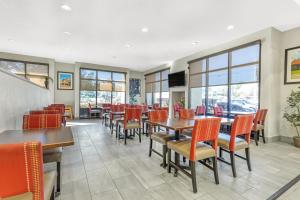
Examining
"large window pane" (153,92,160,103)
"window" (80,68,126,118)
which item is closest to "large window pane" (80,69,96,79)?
"window" (80,68,126,118)

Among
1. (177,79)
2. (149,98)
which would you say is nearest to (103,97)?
(149,98)

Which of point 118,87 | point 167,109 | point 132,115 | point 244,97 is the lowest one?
point 132,115

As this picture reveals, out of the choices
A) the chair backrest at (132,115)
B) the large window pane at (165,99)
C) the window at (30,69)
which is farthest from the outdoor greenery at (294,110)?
the window at (30,69)

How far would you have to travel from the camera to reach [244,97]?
4988 mm

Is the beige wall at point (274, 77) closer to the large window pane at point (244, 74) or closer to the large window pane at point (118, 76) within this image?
the large window pane at point (244, 74)

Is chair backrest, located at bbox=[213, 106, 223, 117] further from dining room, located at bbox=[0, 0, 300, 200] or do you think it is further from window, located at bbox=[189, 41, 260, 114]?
window, located at bbox=[189, 41, 260, 114]

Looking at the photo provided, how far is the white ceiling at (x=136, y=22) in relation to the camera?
3266mm

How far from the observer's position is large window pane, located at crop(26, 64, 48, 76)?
7653 mm

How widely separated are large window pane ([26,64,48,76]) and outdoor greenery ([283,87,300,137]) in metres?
9.58

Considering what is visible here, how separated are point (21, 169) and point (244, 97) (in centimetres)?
549

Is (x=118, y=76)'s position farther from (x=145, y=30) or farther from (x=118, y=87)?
(x=145, y=30)

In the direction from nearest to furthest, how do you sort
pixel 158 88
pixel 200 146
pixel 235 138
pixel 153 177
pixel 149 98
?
pixel 200 146
pixel 153 177
pixel 235 138
pixel 158 88
pixel 149 98

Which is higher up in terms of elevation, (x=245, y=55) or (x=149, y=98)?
(x=245, y=55)

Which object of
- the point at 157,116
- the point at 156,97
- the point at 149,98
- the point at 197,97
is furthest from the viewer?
the point at 149,98
